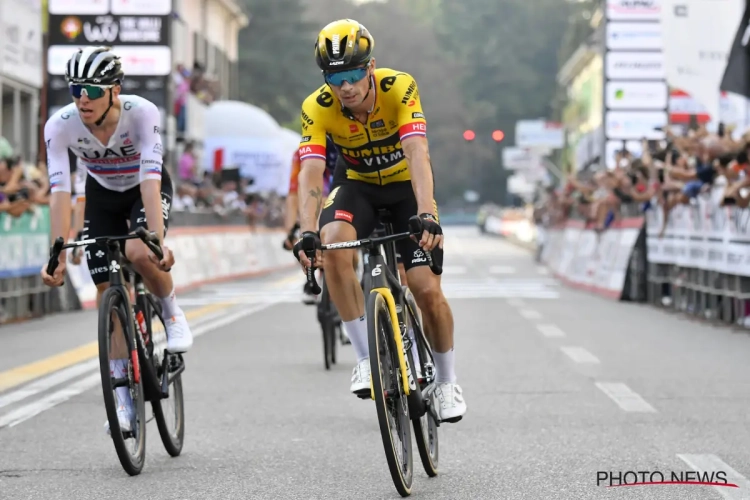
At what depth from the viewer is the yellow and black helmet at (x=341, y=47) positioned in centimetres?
661

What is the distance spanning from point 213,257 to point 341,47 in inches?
883

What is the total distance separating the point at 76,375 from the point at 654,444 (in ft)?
17.1

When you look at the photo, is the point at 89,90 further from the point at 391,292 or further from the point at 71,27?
the point at 71,27

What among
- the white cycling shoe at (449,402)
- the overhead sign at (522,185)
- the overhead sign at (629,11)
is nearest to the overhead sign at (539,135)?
the overhead sign at (522,185)

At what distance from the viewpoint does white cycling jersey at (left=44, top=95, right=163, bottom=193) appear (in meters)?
7.56

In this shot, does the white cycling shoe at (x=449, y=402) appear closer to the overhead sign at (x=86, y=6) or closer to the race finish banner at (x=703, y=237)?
the race finish banner at (x=703, y=237)

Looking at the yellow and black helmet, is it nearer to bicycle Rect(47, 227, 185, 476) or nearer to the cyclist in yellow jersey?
the cyclist in yellow jersey

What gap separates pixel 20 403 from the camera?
32.5 ft

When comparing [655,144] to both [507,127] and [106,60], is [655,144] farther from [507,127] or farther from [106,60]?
[507,127]

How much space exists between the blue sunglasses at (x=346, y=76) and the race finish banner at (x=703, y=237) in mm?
9927

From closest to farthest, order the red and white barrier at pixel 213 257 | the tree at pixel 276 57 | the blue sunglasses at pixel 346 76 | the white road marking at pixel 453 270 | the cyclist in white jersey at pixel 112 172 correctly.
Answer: the blue sunglasses at pixel 346 76 < the cyclist in white jersey at pixel 112 172 < the red and white barrier at pixel 213 257 < the white road marking at pixel 453 270 < the tree at pixel 276 57

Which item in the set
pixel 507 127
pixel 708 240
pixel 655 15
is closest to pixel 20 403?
pixel 708 240

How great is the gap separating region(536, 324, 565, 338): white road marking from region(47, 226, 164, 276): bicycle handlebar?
27.8 ft

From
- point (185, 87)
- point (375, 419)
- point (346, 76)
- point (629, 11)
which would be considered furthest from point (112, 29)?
point (346, 76)
